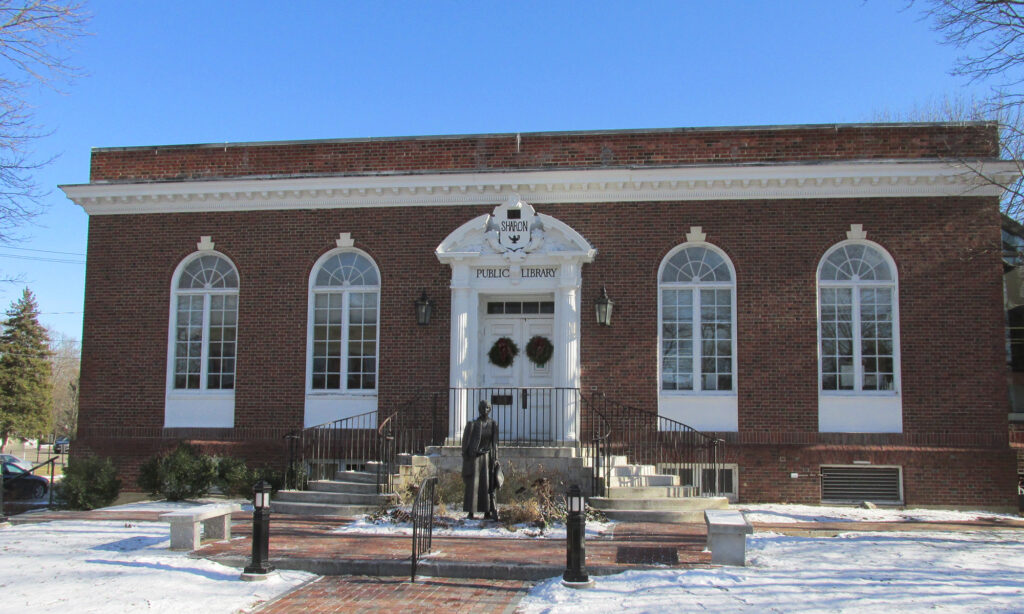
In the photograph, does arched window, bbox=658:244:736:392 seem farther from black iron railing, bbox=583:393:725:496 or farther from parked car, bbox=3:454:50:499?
parked car, bbox=3:454:50:499

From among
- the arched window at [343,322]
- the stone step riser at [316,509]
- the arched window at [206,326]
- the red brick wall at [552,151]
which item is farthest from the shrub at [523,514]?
the arched window at [206,326]

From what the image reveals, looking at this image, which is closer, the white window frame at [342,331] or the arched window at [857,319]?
the arched window at [857,319]

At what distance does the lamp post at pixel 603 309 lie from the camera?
1405 centimetres

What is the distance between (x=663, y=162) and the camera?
14.5 meters

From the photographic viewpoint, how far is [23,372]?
4303cm

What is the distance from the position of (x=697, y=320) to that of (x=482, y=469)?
512 centimetres

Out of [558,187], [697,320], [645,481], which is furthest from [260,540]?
[697,320]

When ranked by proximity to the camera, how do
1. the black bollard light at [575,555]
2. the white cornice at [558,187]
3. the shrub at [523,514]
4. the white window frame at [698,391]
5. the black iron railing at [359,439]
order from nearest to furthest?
the black bollard light at [575,555], the shrub at [523,514], the white cornice at [558,187], the white window frame at [698,391], the black iron railing at [359,439]

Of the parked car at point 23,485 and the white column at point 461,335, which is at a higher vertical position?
the white column at point 461,335

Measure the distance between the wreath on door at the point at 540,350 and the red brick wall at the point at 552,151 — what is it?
3.07 metres

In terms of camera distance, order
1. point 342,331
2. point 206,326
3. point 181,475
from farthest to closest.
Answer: point 206,326 → point 342,331 → point 181,475

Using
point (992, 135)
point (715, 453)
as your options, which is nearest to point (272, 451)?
point (715, 453)

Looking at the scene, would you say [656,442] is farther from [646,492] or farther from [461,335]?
[461,335]

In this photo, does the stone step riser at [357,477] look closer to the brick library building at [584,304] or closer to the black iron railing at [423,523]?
the brick library building at [584,304]
